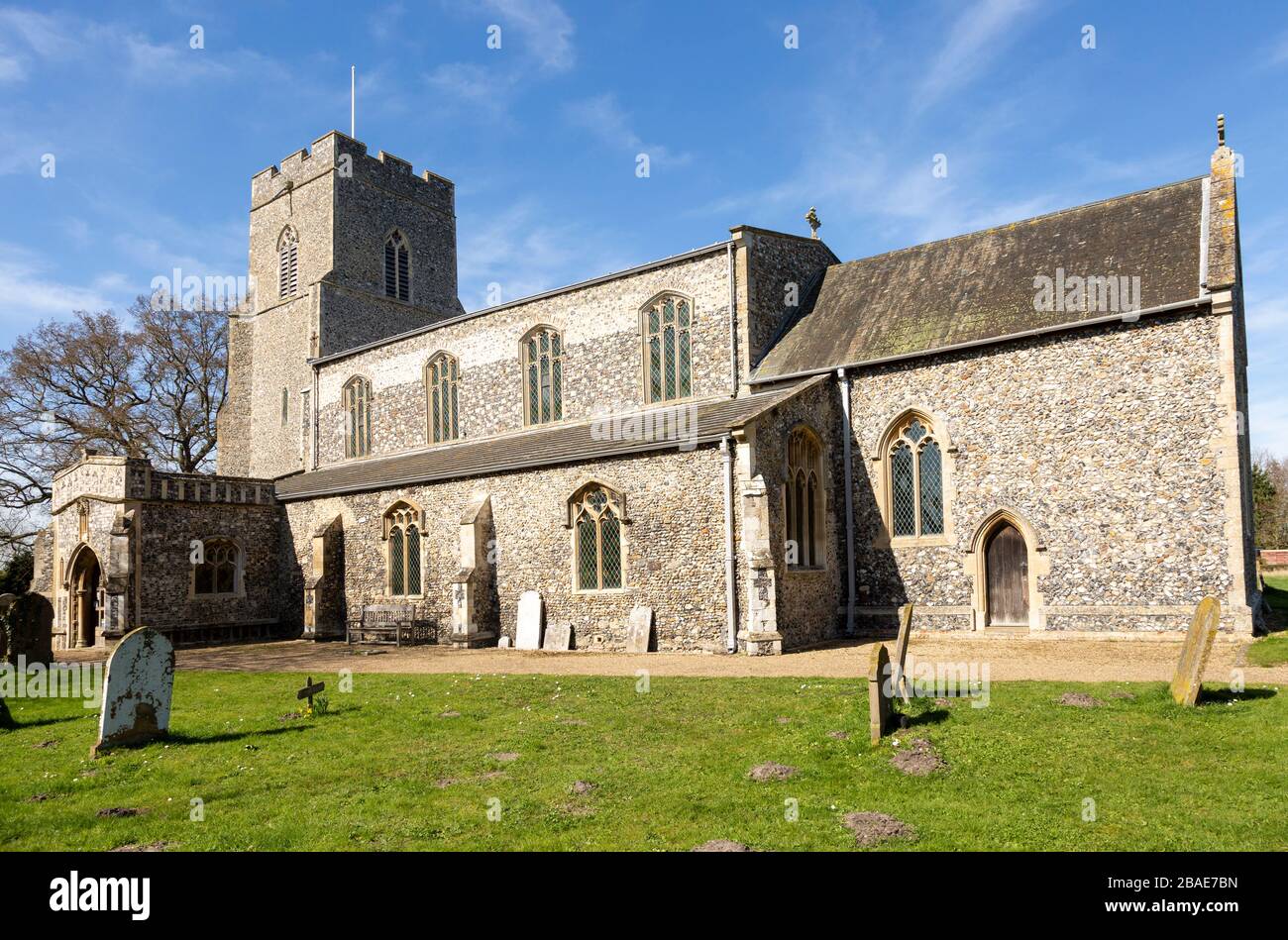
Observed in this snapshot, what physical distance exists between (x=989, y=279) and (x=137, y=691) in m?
18.3

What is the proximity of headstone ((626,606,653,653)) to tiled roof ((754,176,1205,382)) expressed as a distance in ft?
21.2

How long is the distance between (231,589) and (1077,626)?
2282 centimetres

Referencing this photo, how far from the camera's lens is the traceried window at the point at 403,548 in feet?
77.0

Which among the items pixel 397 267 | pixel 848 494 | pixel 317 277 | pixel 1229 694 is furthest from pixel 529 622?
pixel 397 267

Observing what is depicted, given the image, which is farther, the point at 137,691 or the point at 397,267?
the point at 397,267

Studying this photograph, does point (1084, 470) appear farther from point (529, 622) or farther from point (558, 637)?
point (529, 622)

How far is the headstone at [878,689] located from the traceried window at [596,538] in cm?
1065

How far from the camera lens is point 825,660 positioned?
15.3 metres

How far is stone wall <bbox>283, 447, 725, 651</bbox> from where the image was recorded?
17625 mm

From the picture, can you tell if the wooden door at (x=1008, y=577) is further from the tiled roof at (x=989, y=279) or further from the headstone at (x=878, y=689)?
the headstone at (x=878, y=689)

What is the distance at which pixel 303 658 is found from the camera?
62.9 ft

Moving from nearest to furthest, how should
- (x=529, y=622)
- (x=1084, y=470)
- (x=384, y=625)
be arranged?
(x=1084, y=470), (x=529, y=622), (x=384, y=625)

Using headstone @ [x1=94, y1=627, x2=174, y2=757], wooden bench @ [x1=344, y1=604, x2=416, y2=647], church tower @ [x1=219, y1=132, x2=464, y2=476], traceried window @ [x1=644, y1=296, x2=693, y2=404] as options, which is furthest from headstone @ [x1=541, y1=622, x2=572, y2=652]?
church tower @ [x1=219, y1=132, x2=464, y2=476]
